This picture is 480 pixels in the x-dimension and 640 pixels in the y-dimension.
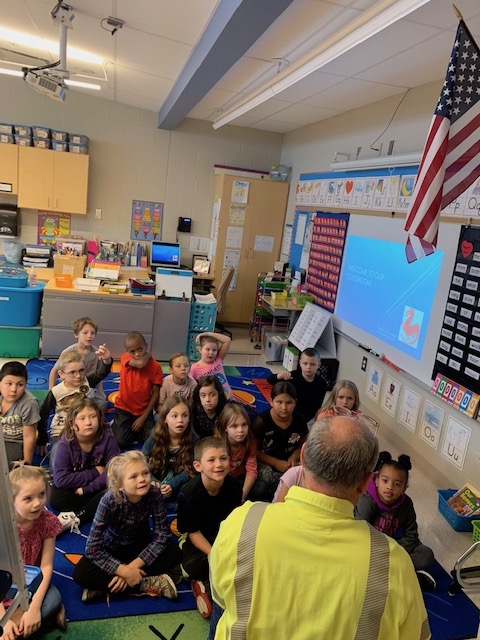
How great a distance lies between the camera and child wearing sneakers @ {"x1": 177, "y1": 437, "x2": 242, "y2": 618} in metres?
2.33

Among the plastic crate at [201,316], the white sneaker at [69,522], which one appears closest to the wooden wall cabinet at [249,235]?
the plastic crate at [201,316]

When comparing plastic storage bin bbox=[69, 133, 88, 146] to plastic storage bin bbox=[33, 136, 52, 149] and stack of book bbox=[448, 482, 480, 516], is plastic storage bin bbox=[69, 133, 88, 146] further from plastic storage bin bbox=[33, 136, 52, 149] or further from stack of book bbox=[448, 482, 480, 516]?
stack of book bbox=[448, 482, 480, 516]

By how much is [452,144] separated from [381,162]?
2197mm

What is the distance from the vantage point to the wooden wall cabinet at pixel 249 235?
7.07m

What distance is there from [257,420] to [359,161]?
290 cm

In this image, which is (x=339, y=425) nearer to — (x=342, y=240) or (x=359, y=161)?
(x=359, y=161)

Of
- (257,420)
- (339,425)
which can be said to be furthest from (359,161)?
(339,425)

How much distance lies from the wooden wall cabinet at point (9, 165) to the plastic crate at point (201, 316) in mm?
3081

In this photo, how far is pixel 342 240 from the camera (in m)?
5.41

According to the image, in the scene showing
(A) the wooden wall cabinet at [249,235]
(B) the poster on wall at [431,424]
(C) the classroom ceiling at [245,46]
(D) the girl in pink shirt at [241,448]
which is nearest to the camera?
(C) the classroom ceiling at [245,46]

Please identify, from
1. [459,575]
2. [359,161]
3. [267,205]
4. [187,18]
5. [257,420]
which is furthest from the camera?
[267,205]

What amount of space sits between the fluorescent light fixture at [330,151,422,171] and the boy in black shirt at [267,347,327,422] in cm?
177

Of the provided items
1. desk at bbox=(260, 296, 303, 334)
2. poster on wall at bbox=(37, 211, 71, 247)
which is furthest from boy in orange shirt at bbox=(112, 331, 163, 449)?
poster on wall at bbox=(37, 211, 71, 247)

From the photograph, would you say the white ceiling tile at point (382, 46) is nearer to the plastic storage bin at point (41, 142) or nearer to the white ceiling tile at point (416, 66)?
the white ceiling tile at point (416, 66)
